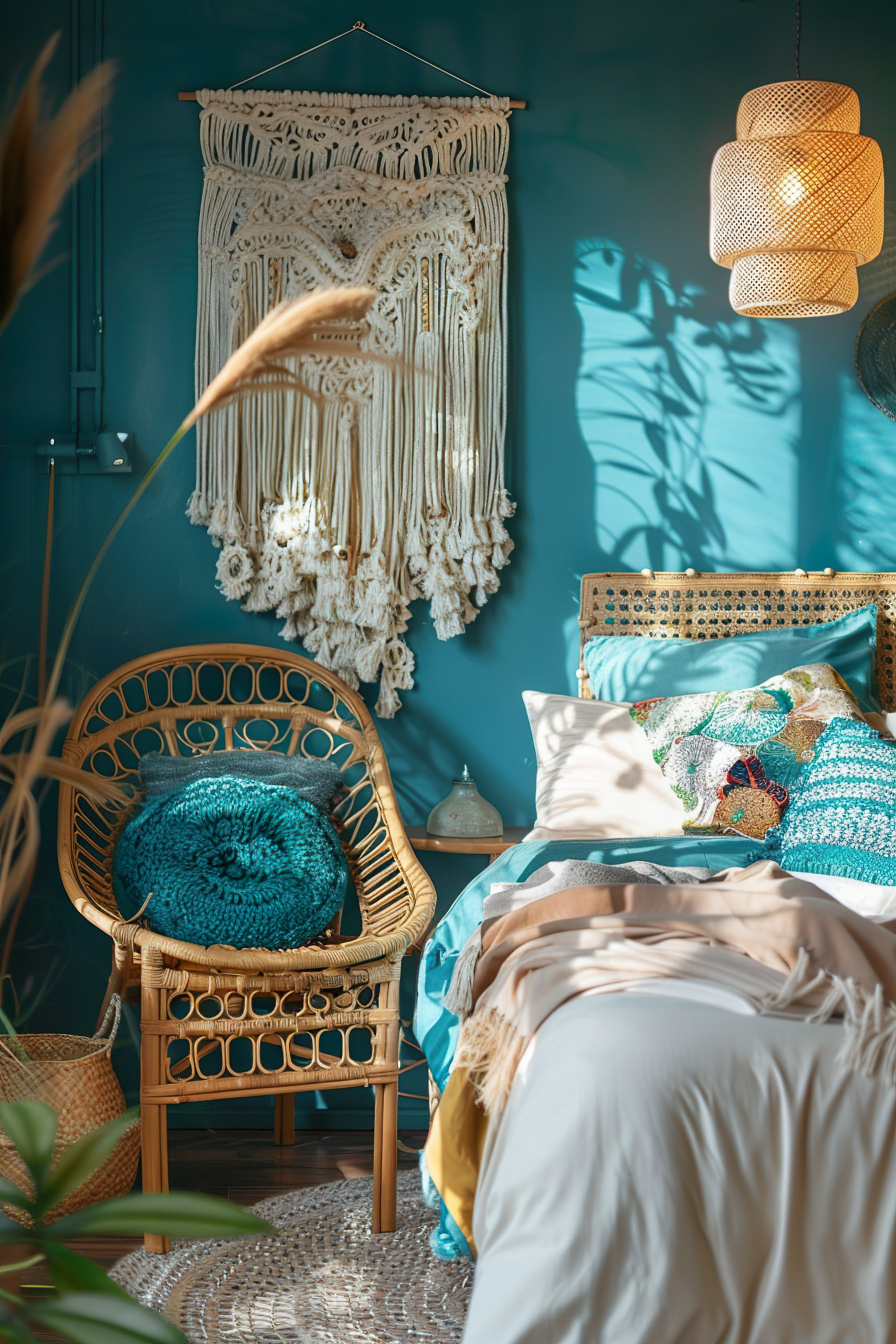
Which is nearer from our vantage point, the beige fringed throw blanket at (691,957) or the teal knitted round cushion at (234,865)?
the beige fringed throw blanket at (691,957)

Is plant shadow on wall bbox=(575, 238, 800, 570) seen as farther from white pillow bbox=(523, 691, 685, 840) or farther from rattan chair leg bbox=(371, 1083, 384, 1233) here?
rattan chair leg bbox=(371, 1083, 384, 1233)

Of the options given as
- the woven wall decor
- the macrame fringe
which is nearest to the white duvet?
the macrame fringe

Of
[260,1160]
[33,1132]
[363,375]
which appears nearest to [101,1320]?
[33,1132]

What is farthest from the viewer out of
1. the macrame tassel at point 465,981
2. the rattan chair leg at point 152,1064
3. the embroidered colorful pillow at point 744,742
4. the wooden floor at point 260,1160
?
the wooden floor at point 260,1160

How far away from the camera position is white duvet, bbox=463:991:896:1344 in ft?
4.25

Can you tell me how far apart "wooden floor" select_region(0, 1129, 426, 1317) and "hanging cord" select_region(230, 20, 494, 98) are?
2672mm

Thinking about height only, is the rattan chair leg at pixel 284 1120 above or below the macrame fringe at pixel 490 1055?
below

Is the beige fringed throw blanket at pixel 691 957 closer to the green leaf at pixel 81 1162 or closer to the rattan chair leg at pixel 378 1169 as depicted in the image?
the rattan chair leg at pixel 378 1169

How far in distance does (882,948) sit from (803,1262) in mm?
419

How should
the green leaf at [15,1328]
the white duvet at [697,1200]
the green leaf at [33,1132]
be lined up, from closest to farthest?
the green leaf at [15,1328]
the green leaf at [33,1132]
the white duvet at [697,1200]

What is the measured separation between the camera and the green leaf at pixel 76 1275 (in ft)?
1.96

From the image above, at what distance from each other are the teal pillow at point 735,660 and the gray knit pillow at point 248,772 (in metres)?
0.74

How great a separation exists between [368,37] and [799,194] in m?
1.33

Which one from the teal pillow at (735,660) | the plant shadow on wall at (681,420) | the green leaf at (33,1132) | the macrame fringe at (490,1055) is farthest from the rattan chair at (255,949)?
the green leaf at (33,1132)
